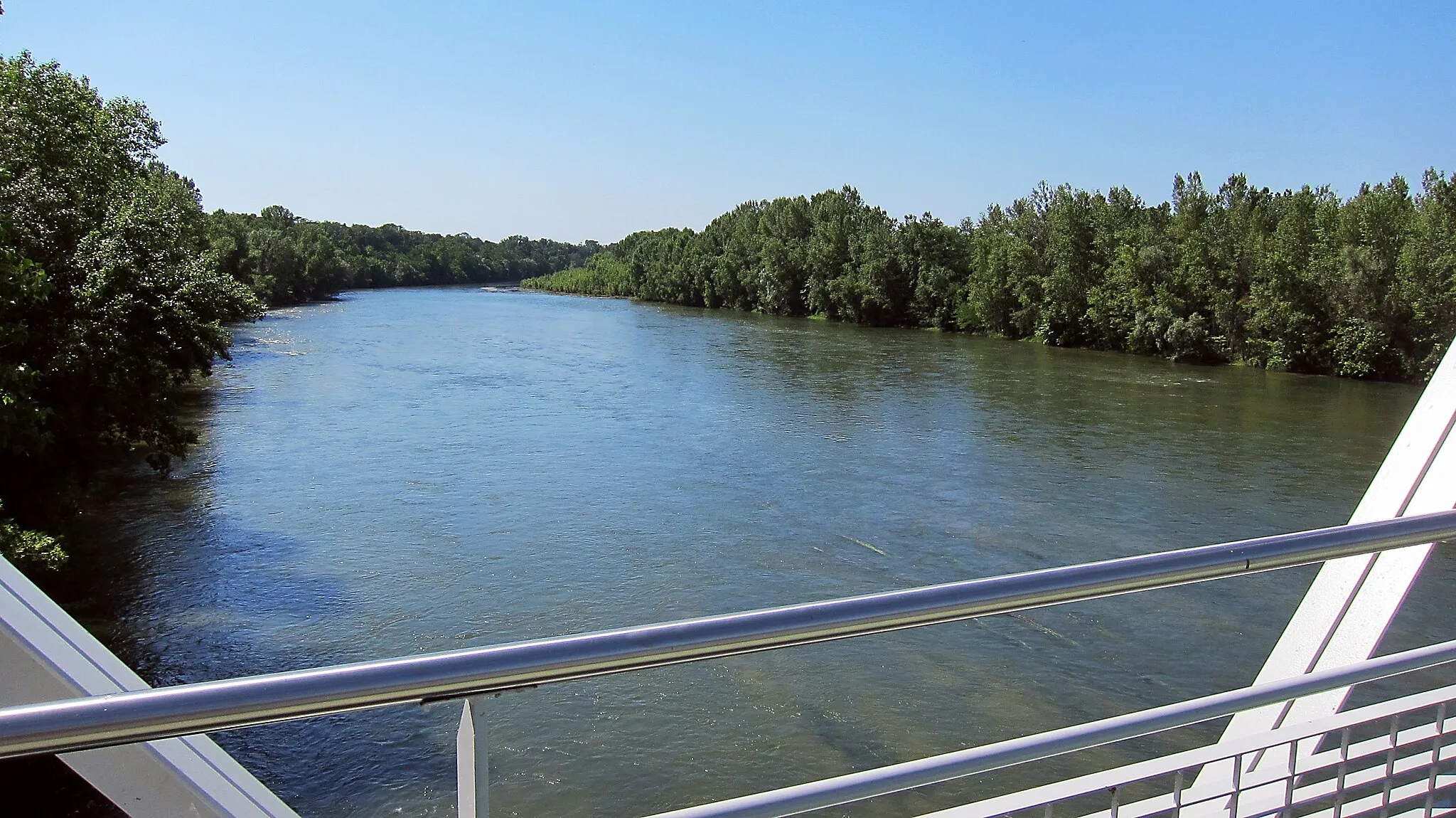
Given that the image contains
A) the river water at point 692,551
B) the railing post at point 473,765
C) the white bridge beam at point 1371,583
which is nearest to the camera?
the railing post at point 473,765

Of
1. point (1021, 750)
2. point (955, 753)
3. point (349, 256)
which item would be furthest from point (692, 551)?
point (349, 256)

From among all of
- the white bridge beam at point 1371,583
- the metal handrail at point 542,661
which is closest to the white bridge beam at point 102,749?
the metal handrail at point 542,661

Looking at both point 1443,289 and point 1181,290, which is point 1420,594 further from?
point 1181,290

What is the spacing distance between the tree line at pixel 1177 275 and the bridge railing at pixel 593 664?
3281 cm

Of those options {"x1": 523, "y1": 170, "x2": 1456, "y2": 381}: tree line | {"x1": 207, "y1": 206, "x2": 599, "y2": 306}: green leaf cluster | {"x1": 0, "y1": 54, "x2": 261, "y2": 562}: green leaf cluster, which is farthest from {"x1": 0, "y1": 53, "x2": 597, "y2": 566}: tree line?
{"x1": 523, "y1": 170, "x2": 1456, "y2": 381}: tree line

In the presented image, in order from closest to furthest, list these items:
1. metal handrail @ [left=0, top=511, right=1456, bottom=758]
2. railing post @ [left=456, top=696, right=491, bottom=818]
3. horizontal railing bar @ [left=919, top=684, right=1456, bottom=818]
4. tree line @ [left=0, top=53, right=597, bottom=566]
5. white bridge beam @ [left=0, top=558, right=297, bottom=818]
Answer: metal handrail @ [left=0, top=511, right=1456, bottom=758] < railing post @ [left=456, top=696, right=491, bottom=818] < white bridge beam @ [left=0, top=558, right=297, bottom=818] < horizontal railing bar @ [left=919, top=684, right=1456, bottom=818] < tree line @ [left=0, top=53, right=597, bottom=566]

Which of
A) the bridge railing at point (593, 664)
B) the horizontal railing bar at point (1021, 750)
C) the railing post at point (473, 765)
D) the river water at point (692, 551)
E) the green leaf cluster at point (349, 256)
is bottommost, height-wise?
the river water at point (692, 551)

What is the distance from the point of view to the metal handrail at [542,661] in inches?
41.1

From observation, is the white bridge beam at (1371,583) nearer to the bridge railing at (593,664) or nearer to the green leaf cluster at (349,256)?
the bridge railing at (593,664)

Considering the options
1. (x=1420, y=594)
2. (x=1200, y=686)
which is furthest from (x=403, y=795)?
(x=1420, y=594)

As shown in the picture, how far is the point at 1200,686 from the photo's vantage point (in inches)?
359

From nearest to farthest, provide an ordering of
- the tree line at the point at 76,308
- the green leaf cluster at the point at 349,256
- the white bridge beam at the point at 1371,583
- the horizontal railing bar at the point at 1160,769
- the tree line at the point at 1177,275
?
the horizontal railing bar at the point at 1160,769
the white bridge beam at the point at 1371,583
the tree line at the point at 76,308
the tree line at the point at 1177,275
the green leaf cluster at the point at 349,256

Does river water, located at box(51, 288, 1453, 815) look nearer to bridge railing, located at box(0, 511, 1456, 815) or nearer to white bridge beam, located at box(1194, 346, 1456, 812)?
bridge railing, located at box(0, 511, 1456, 815)

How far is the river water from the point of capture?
25.9 ft
